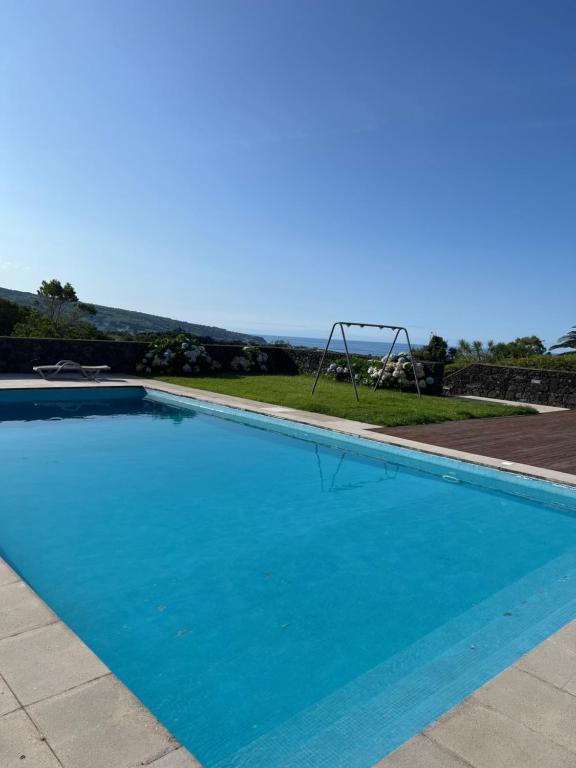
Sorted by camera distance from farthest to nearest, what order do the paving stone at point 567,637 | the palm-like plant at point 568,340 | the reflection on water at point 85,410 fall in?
the palm-like plant at point 568,340
the reflection on water at point 85,410
the paving stone at point 567,637

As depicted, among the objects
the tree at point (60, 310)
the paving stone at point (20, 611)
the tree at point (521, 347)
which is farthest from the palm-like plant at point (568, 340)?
the paving stone at point (20, 611)

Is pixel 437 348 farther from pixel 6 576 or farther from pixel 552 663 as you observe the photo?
pixel 6 576

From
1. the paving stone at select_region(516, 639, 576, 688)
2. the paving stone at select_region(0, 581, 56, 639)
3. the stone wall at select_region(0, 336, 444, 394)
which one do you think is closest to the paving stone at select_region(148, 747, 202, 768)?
the paving stone at select_region(0, 581, 56, 639)

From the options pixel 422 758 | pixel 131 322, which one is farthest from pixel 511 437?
pixel 131 322

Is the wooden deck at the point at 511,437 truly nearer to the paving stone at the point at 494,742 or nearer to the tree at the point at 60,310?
the paving stone at the point at 494,742

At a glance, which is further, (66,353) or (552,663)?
(66,353)

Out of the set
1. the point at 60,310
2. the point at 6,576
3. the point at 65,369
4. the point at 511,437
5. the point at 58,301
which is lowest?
the point at 6,576

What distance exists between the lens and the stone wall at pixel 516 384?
45.1ft

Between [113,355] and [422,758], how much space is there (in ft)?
51.1

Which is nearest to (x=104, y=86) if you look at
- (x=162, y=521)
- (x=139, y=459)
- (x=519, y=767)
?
(x=139, y=459)

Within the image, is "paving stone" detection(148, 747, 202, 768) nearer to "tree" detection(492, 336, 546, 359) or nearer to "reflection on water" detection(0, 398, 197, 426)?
"reflection on water" detection(0, 398, 197, 426)

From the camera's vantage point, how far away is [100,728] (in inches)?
78.4

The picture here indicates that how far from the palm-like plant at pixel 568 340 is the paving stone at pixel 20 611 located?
35412mm

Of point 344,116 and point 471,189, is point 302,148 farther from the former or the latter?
point 471,189
